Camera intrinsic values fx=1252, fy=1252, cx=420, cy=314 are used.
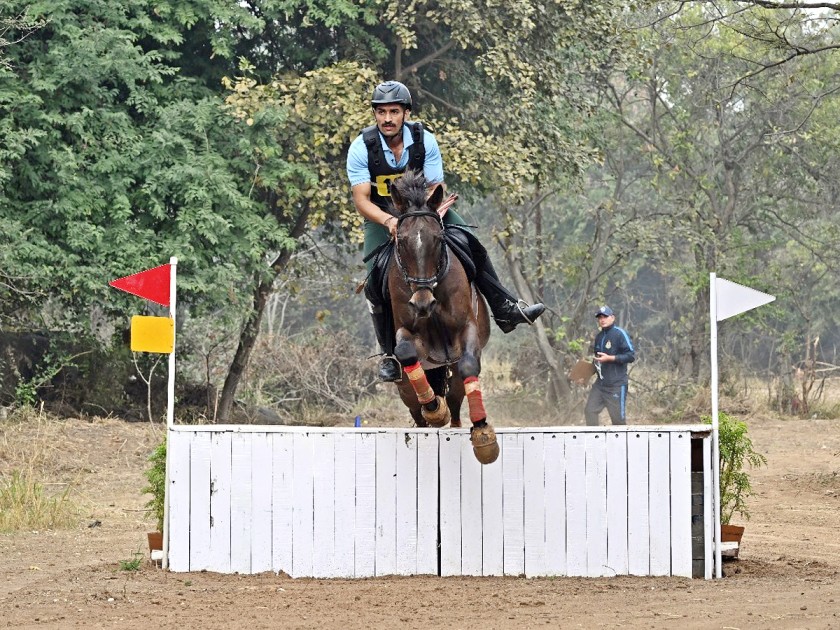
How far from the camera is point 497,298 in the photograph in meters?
8.79

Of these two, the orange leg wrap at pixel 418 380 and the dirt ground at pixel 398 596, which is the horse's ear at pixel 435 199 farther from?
the dirt ground at pixel 398 596

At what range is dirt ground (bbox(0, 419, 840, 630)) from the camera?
6.63 m

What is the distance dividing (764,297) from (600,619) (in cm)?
268

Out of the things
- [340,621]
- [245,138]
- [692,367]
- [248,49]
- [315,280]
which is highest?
[248,49]

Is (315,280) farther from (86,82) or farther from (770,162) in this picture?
(770,162)

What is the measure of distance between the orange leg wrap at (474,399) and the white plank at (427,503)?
667 mm

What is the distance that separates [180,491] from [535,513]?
2.38 meters

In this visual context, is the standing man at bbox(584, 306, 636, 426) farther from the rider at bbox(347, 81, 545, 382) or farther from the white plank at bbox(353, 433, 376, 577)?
the white plank at bbox(353, 433, 376, 577)

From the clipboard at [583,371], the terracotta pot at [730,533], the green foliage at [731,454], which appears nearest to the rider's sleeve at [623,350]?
the clipboard at [583,371]

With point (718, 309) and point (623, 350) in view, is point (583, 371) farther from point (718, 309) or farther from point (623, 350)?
point (718, 309)

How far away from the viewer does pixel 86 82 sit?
1778 centimetres

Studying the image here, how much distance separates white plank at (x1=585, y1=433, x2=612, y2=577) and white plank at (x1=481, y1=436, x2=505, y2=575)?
571 mm

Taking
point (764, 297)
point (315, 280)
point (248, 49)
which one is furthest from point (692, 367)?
point (764, 297)

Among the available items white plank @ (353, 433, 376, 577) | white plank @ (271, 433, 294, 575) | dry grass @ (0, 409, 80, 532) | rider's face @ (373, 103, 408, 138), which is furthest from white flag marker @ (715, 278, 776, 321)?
dry grass @ (0, 409, 80, 532)
